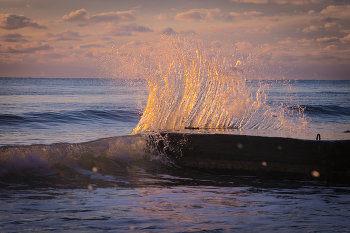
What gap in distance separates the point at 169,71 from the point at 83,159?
3.09 meters

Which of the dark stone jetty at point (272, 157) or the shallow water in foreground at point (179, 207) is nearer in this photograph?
the shallow water in foreground at point (179, 207)

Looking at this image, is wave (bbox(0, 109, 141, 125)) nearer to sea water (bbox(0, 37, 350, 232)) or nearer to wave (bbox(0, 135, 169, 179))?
sea water (bbox(0, 37, 350, 232))

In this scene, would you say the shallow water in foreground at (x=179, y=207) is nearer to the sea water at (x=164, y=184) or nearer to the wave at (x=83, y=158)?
the sea water at (x=164, y=184)

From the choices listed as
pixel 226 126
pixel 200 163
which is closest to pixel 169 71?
pixel 226 126

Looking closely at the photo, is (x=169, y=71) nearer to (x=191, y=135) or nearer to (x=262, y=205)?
(x=191, y=135)

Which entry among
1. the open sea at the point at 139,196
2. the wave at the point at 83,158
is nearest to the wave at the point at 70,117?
the wave at the point at 83,158

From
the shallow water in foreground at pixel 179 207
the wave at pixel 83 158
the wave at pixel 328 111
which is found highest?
the wave at pixel 328 111

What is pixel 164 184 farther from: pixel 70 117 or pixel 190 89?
pixel 70 117

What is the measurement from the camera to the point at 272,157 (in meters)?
4.77

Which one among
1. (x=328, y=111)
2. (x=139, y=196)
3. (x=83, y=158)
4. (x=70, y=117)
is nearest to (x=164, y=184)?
(x=139, y=196)

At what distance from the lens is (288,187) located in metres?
4.38

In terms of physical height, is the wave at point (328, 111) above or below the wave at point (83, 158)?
above

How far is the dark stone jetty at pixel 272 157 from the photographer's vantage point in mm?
4641

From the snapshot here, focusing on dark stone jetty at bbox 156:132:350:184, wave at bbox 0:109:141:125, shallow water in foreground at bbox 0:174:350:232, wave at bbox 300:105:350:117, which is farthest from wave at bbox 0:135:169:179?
wave at bbox 300:105:350:117
